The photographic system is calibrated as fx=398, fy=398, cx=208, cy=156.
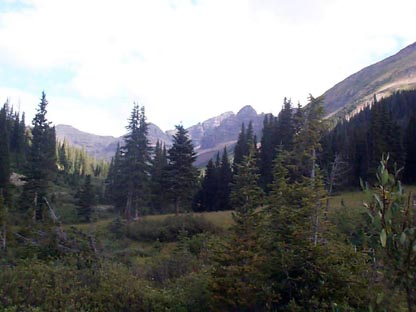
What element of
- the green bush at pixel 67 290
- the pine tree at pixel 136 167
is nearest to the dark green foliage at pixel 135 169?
the pine tree at pixel 136 167

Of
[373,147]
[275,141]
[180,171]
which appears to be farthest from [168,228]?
[275,141]

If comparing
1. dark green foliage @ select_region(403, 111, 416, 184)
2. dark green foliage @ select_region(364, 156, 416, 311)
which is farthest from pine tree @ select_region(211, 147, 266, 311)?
dark green foliage @ select_region(403, 111, 416, 184)

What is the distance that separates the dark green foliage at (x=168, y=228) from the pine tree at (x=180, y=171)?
3.72m

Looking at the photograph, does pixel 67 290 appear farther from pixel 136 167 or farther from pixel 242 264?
pixel 136 167

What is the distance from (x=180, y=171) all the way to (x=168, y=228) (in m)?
6.66

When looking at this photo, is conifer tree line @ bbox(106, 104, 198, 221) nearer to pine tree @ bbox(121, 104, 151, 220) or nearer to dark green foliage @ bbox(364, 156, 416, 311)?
pine tree @ bbox(121, 104, 151, 220)

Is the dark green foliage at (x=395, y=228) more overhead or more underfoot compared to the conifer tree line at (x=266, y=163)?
more underfoot

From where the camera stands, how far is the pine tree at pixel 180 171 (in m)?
36.7

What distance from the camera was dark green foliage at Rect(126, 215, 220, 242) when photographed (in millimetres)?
30812

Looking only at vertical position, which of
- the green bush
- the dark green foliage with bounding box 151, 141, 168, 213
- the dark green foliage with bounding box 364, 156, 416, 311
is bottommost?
the green bush

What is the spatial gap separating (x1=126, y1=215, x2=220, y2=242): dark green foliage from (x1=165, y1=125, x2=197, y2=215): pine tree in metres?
3.72

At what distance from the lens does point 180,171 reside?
36.8m

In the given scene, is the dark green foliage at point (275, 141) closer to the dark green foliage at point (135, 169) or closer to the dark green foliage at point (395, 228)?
A: the dark green foliage at point (135, 169)

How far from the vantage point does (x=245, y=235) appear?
1088 cm
